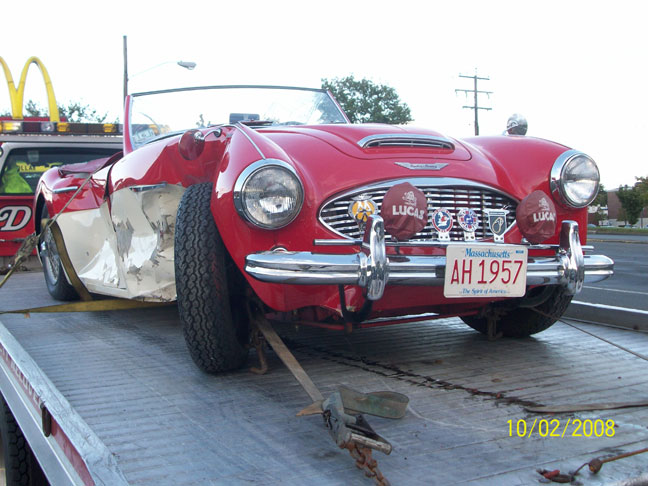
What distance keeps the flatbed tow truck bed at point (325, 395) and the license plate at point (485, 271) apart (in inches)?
13.9

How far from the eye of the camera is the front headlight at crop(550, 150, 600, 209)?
2.87 meters

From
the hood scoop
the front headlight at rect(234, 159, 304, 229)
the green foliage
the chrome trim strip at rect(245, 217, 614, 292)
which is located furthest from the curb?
the green foliage

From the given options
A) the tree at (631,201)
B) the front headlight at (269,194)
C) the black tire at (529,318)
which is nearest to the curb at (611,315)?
the black tire at (529,318)

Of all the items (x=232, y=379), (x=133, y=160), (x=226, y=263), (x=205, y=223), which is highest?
(x=133, y=160)

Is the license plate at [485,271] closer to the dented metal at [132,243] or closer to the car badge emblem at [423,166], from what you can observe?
the car badge emblem at [423,166]

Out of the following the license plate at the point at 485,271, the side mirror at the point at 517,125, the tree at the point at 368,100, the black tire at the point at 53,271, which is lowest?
the black tire at the point at 53,271

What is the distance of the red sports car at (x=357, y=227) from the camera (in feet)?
7.86

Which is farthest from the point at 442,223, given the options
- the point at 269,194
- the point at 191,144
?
the point at 191,144

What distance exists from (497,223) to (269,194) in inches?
37.0

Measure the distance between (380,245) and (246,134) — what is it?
0.73 meters

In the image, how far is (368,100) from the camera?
3831cm

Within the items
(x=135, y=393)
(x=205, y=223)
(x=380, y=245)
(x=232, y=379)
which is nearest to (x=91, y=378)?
(x=135, y=393)

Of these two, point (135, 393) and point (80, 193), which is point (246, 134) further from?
point (80, 193)

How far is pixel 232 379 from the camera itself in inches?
103
